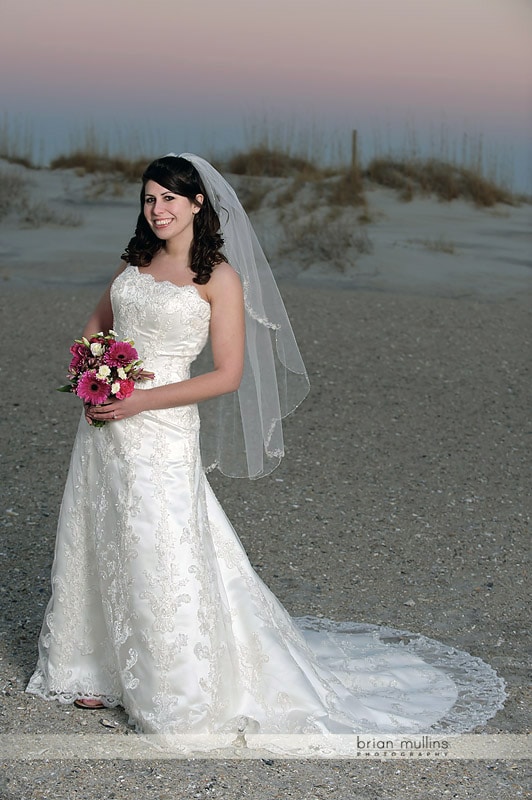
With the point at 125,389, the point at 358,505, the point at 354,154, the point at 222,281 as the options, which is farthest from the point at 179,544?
the point at 354,154

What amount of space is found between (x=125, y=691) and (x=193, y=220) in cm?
A: 183

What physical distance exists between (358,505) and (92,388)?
3.58 meters

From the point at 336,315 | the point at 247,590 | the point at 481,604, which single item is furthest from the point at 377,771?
the point at 336,315

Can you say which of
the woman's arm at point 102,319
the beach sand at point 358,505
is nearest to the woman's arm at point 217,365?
the woman's arm at point 102,319

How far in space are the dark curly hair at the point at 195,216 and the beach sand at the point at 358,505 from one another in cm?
181

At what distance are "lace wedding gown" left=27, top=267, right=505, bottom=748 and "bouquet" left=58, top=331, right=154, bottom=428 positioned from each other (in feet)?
0.54

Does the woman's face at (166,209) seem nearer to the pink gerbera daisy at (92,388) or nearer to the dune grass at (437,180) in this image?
the pink gerbera daisy at (92,388)

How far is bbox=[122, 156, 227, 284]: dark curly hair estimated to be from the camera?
4.14 m

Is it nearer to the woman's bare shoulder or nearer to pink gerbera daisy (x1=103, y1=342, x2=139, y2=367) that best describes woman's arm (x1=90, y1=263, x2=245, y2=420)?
the woman's bare shoulder

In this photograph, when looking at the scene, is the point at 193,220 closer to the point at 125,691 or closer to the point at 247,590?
the point at 247,590

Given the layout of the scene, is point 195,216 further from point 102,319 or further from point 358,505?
point 358,505

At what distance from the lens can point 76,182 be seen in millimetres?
20828

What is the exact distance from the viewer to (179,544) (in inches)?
163

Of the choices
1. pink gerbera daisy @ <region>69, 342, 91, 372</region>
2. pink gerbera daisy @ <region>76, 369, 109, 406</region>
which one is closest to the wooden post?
pink gerbera daisy @ <region>69, 342, 91, 372</region>
